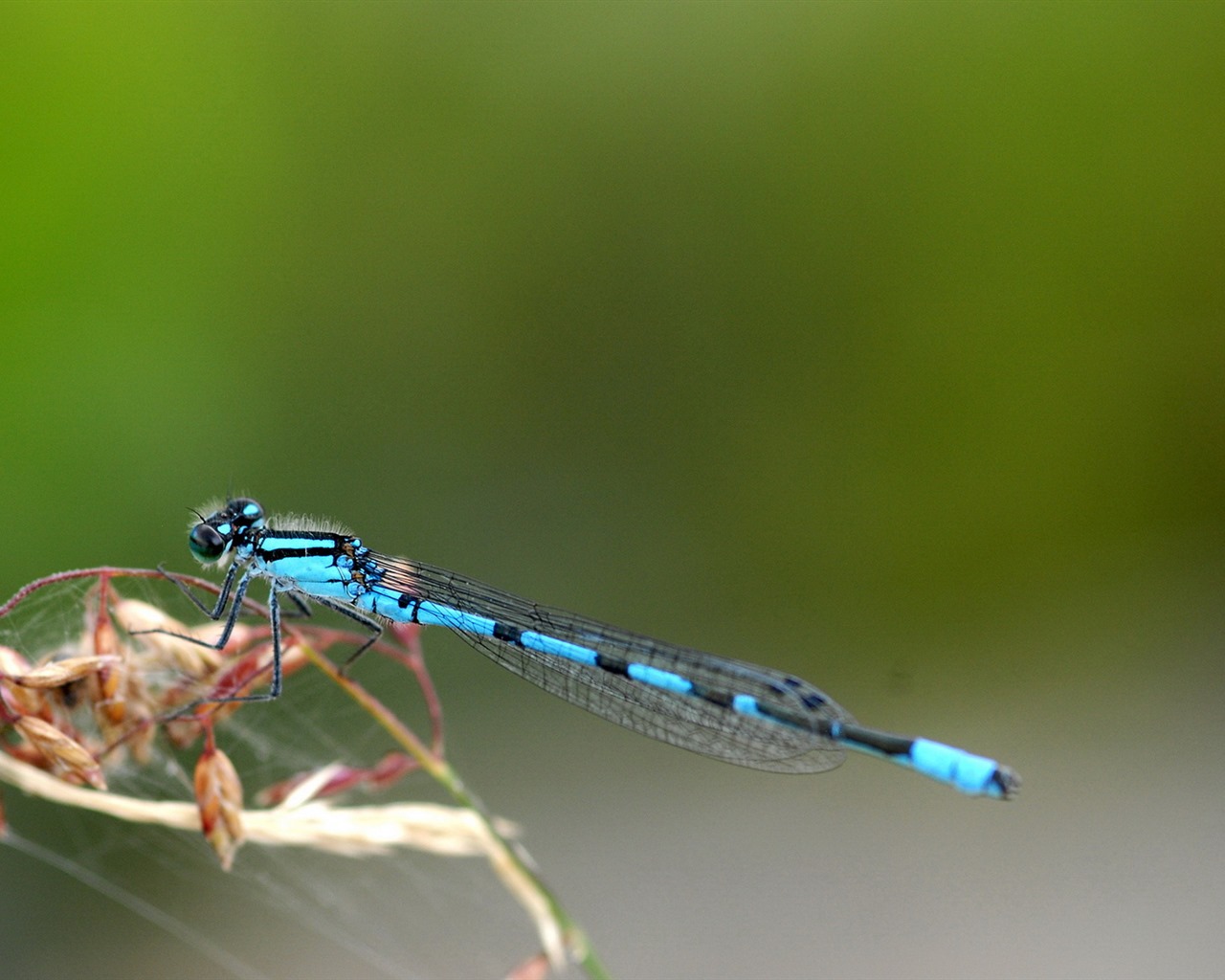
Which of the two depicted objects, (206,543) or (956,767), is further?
(206,543)

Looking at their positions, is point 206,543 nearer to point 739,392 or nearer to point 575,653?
point 575,653

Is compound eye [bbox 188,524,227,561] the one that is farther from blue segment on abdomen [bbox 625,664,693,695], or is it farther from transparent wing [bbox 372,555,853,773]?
blue segment on abdomen [bbox 625,664,693,695]

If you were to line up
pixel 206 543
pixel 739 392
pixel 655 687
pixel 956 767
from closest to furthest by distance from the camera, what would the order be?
1. pixel 956 767
2. pixel 206 543
3. pixel 655 687
4. pixel 739 392

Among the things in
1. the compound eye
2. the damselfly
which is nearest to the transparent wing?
the damselfly

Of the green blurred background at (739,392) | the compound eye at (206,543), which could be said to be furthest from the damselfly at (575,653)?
the green blurred background at (739,392)

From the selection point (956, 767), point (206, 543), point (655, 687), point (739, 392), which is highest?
point (739, 392)

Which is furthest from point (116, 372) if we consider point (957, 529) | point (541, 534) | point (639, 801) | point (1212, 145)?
point (1212, 145)

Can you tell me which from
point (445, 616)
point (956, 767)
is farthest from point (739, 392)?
point (956, 767)

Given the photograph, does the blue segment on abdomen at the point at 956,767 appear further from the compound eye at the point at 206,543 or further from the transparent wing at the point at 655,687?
the compound eye at the point at 206,543
